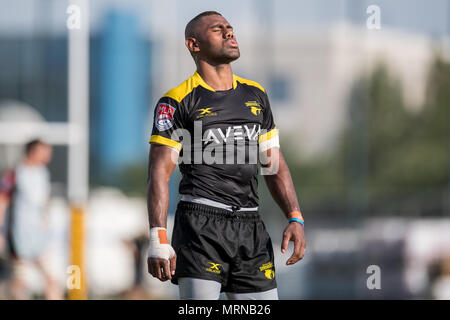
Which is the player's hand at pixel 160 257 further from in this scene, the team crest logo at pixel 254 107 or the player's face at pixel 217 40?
the player's face at pixel 217 40

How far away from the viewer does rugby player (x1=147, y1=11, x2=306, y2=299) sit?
4.03 metres

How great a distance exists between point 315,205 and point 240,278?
38.2m

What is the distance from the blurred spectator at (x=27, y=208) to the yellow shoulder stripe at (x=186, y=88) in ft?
15.8

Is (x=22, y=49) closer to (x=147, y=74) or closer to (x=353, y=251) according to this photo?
(x=147, y=74)

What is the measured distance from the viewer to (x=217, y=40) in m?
4.11

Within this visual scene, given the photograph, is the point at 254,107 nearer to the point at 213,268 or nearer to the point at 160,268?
the point at 213,268

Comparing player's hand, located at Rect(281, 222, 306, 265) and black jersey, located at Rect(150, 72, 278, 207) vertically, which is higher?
black jersey, located at Rect(150, 72, 278, 207)

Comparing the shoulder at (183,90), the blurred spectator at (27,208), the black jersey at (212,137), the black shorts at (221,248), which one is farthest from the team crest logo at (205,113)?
the blurred spectator at (27,208)

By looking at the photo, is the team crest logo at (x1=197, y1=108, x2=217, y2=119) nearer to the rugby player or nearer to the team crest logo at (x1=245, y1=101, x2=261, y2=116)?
the rugby player

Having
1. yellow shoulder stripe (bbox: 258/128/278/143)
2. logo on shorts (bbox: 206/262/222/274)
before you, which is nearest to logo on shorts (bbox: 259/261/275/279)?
logo on shorts (bbox: 206/262/222/274)

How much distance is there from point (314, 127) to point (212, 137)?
46.6m

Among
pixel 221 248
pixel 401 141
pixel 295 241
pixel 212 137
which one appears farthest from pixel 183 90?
pixel 401 141
